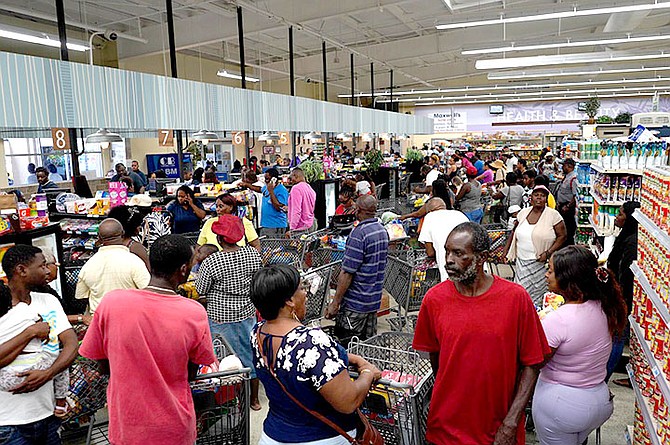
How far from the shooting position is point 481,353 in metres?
2.19

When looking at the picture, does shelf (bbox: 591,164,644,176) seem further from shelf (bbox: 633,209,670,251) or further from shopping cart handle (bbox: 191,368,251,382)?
shopping cart handle (bbox: 191,368,251,382)

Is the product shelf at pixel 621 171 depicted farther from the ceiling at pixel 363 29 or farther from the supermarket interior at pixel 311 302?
the ceiling at pixel 363 29

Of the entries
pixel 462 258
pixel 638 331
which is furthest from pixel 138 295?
pixel 638 331

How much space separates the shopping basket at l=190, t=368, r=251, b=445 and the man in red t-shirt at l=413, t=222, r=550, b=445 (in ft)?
3.31

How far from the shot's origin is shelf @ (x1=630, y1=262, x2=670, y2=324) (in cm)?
243

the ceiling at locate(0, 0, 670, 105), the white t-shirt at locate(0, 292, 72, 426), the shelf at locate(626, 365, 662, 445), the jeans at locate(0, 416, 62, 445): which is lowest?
the shelf at locate(626, 365, 662, 445)

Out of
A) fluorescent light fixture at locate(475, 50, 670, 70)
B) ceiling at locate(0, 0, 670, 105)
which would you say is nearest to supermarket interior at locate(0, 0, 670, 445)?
fluorescent light fixture at locate(475, 50, 670, 70)

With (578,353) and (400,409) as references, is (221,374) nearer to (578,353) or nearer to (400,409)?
(400,409)

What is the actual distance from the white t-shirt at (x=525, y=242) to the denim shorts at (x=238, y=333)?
8.61 feet

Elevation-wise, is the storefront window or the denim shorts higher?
the storefront window

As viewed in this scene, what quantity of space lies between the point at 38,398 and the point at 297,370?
1.38 m

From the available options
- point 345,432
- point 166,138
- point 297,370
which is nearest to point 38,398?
point 297,370

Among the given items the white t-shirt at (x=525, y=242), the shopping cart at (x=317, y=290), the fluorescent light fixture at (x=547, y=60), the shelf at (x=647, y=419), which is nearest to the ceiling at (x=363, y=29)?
the fluorescent light fixture at (x=547, y=60)

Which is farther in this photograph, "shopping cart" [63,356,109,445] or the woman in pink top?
"shopping cart" [63,356,109,445]
